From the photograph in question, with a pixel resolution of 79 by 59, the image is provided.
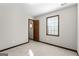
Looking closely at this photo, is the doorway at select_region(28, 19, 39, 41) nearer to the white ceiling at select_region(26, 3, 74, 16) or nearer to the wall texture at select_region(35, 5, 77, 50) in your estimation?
the wall texture at select_region(35, 5, 77, 50)

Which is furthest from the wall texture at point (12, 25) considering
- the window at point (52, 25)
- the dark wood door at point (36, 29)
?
the window at point (52, 25)

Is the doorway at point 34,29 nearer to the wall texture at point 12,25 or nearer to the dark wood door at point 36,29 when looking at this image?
the dark wood door at point 36,29

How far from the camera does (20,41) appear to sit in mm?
3857

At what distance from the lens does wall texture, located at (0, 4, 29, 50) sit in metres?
2.79

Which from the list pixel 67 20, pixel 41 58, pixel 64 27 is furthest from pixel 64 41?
pixel 41 58

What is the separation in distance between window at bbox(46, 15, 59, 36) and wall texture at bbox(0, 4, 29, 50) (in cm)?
150

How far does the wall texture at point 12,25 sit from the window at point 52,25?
150 cm

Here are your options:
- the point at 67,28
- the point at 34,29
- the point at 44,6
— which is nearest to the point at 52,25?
the point at 67,28

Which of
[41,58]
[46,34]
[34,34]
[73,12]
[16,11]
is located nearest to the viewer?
[41,58]

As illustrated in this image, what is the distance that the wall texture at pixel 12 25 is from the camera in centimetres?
279

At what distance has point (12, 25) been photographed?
10.7 ft

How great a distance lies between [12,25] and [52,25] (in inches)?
87.7

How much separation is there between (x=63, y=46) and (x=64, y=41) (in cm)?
26

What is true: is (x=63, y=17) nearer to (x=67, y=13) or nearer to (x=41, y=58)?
(x=67, y=13)
